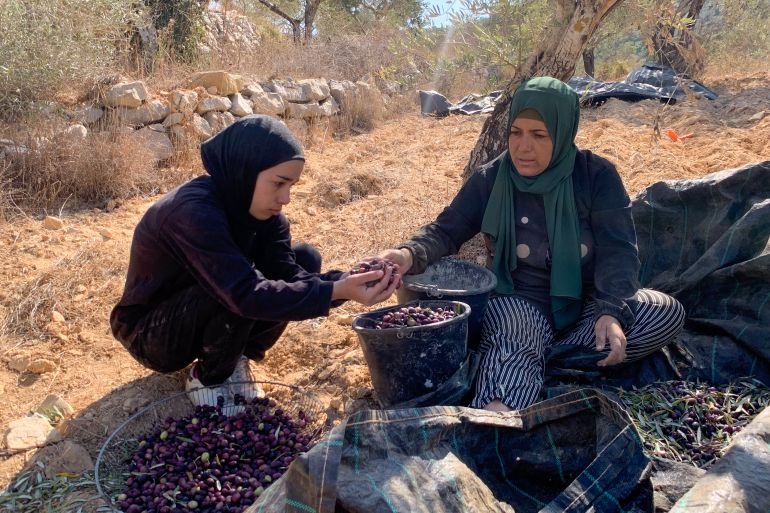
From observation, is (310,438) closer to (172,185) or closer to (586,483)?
(586,483)

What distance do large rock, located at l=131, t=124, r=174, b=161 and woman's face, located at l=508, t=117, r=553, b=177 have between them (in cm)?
458

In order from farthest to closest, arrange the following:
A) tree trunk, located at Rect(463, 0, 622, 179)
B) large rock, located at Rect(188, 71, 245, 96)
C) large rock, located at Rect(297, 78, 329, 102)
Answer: large rock, located at Rect(297, 78, 329, 102), large rock, located at Rect(188, 71, 245, 96), tree trunk, located at Rect(463, 0, 622, 179)

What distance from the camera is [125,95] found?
638cm

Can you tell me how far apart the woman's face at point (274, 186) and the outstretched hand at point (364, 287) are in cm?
39

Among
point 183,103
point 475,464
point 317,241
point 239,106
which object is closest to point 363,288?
point 475,464

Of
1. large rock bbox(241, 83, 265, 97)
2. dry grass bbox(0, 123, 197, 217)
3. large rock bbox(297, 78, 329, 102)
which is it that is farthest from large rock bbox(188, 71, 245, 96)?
dry grass bbox(0, 123, 197, 217)

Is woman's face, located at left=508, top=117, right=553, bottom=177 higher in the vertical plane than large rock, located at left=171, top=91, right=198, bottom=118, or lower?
higher

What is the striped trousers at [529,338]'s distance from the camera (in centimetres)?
246

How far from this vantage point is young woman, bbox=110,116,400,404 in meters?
2.30

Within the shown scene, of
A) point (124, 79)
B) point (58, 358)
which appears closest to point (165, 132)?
point (124, 79)

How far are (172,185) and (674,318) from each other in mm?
4911

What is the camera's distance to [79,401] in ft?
9.73

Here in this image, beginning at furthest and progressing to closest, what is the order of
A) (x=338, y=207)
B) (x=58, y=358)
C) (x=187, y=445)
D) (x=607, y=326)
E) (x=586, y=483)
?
(x=338, y=207) → (x=58, y=358) → (x=607, y=326) → (x=187, y=445) → (x=586, y=483)

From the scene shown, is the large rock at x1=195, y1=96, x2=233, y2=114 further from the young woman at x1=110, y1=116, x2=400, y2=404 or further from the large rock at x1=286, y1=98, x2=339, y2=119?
the young woman at x1=110, y1=116, x2=400, y2=404
